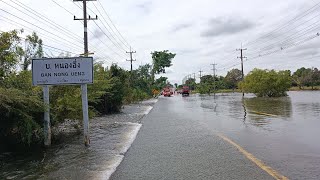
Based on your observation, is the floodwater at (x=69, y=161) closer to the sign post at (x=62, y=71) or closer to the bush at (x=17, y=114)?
the bush at (x=17, y=114)

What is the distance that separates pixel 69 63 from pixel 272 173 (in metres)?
6.65

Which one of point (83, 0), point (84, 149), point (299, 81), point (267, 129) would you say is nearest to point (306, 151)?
point (267, 129)

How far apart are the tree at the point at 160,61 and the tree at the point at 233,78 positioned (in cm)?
5067

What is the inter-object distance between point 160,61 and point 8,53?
8997 centimetres

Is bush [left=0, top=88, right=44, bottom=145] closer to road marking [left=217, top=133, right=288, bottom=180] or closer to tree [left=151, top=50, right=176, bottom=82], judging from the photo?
road marking [left=217, top=133, right=288, bottom=180]

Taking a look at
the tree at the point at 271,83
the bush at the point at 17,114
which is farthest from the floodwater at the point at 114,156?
the tree at the point at 271,83

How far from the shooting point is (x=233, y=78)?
15912 centimetres

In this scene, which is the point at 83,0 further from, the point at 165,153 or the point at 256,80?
the point at 256,80

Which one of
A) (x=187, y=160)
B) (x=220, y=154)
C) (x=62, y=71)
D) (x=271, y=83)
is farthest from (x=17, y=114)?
(x=271, y=83)

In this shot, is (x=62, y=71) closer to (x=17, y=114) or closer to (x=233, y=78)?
(x=17, y=114)

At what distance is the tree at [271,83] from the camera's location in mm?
62156

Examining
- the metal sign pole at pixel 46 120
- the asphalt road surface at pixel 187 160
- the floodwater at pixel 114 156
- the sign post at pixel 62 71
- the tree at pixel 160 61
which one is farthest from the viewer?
the tree at pixel 160 61

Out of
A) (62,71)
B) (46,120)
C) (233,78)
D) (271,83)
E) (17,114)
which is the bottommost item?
(46,120)

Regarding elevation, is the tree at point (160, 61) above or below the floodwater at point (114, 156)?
above
